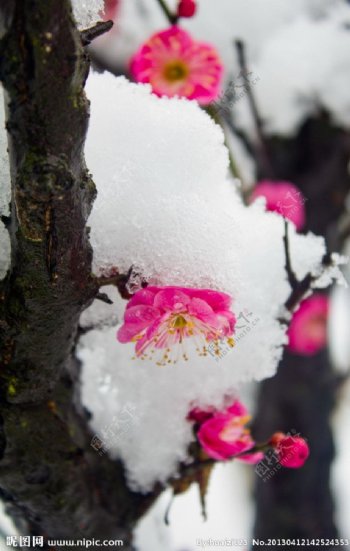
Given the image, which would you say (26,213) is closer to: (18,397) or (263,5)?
(18,397)

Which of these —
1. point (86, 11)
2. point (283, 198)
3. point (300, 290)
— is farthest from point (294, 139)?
point (86, 11)

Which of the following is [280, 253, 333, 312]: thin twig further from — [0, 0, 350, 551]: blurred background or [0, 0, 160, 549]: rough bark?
[0, 0, 350, 551]: blurred background

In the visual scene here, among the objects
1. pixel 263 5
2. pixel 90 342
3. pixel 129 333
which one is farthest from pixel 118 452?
pixel 263 5

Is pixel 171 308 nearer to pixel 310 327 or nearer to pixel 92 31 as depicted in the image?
pixel 92 31

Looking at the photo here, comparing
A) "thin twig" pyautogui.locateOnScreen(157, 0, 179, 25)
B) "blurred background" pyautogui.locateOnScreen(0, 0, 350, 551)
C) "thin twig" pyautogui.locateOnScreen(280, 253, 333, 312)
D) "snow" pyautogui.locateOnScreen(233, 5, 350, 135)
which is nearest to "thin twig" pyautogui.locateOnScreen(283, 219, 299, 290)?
"thin twig" pyautogui.locateOnScreen(280, 253, 333, 312)

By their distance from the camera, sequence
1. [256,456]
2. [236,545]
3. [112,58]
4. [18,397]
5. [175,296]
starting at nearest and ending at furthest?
[175,296]
[18,397]
[256,456]
[236,545]
[112,58]
